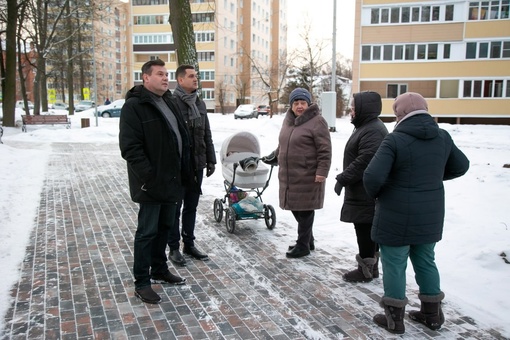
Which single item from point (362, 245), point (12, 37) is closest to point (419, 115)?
point (362, 245)

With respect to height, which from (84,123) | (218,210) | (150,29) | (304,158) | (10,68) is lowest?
(218,210)

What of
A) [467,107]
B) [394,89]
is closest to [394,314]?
[467,107]

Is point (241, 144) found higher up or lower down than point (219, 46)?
lower down

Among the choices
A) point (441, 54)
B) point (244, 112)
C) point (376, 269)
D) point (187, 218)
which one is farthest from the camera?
point (244, 112)

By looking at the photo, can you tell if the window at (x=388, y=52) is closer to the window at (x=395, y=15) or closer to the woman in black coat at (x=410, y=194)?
the window at (x=395, y=15)

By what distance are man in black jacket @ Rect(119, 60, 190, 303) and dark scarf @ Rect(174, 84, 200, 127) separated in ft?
2.19

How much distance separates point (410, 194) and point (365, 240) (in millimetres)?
1286

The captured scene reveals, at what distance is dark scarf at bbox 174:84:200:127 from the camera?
5.35 meters

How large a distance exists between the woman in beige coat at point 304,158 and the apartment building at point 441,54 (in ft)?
103

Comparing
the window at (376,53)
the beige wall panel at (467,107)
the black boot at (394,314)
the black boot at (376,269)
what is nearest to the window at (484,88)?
the beige wall panel at (467,107)

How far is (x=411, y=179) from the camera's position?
12.1 ft

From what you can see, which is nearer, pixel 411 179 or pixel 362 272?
pixel 411 179

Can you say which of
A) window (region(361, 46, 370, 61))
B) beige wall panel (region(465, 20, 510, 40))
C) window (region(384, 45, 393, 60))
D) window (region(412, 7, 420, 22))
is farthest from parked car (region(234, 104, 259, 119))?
beige wall panel (region(465, 20, 510, 40))

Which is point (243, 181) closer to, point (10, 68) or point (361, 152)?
point (361, 152)
